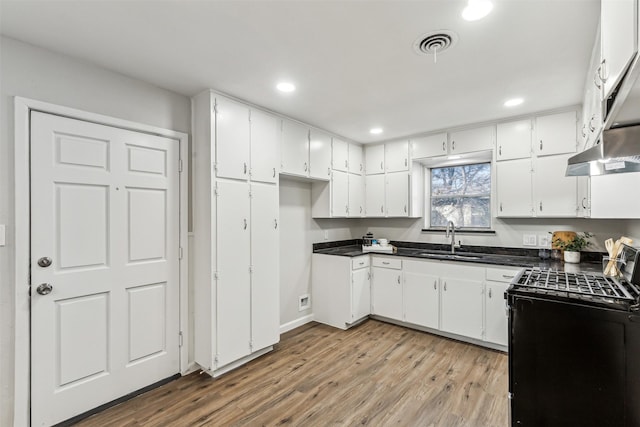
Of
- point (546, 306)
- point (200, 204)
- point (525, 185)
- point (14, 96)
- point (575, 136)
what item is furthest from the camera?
point (525, 185)

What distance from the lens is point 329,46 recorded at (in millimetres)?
1941

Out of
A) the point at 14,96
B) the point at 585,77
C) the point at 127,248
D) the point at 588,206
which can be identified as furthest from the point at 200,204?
the point at 588,206

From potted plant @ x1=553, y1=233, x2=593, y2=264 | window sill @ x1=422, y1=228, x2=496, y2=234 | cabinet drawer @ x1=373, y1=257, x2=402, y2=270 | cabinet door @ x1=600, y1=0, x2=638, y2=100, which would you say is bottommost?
cabinet drawer @ x1=373, y1=257, x2=402, y2=270

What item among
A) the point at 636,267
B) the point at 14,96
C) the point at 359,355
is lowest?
the point at 359,355

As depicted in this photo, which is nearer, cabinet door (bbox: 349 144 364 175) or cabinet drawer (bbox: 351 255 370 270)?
cabinet drawer (bbox: 351 255 370 270)

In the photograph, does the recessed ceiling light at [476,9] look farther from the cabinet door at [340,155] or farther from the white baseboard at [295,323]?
the white baseboard at [295,323]

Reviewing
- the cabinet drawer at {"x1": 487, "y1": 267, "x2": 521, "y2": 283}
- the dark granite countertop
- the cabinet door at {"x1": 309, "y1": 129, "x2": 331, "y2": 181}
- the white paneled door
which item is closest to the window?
the dark granite countertop

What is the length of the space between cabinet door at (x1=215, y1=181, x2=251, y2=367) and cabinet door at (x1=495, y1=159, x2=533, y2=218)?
2802 mm

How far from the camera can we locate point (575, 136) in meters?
2.97

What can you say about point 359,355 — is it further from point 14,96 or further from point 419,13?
Result: point 14,96

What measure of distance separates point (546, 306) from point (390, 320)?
7.90ft

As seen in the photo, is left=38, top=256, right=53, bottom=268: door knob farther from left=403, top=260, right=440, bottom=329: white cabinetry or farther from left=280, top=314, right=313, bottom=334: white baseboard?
left=403, top=260, right=440, bottom=329: white cabinetry

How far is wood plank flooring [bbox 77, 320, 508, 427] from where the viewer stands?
207cm

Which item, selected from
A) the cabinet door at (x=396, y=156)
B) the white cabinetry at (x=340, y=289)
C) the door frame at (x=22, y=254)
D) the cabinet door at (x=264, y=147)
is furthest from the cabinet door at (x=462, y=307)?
the door frame at (x=22, y=254)
